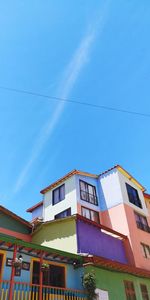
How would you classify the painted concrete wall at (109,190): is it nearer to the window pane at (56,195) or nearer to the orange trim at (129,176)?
the orange trim at (129,176)

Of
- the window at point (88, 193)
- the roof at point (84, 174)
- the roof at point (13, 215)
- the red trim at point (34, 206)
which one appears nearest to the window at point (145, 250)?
the window at point (88, 193)

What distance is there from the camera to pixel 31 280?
1117 centimetres

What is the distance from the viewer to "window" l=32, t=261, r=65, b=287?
11654mm

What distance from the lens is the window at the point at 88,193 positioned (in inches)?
874

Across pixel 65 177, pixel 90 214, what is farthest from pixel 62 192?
pixel 90 214

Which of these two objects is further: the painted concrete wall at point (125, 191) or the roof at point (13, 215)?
the painted concrete wall at point (125, 191)

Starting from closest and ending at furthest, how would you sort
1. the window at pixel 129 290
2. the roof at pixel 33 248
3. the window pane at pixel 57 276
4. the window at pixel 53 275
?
1. the roof at pixel 33 248
2. the window at pixel 53 275
3. the window pane at pixel 57 276
4. the window at pixel 129 290

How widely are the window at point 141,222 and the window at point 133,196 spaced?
1172 millimetres

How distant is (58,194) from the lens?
23.3m

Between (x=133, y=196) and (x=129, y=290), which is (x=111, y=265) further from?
(x=133, y=196)

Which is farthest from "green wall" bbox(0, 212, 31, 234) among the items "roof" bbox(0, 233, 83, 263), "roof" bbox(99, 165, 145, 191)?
"roof" bbox(99, 165, 145, 191)

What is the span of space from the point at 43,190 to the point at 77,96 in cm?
1362

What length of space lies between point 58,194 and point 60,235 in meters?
7.95

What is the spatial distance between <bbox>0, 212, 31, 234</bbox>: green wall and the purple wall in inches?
262
